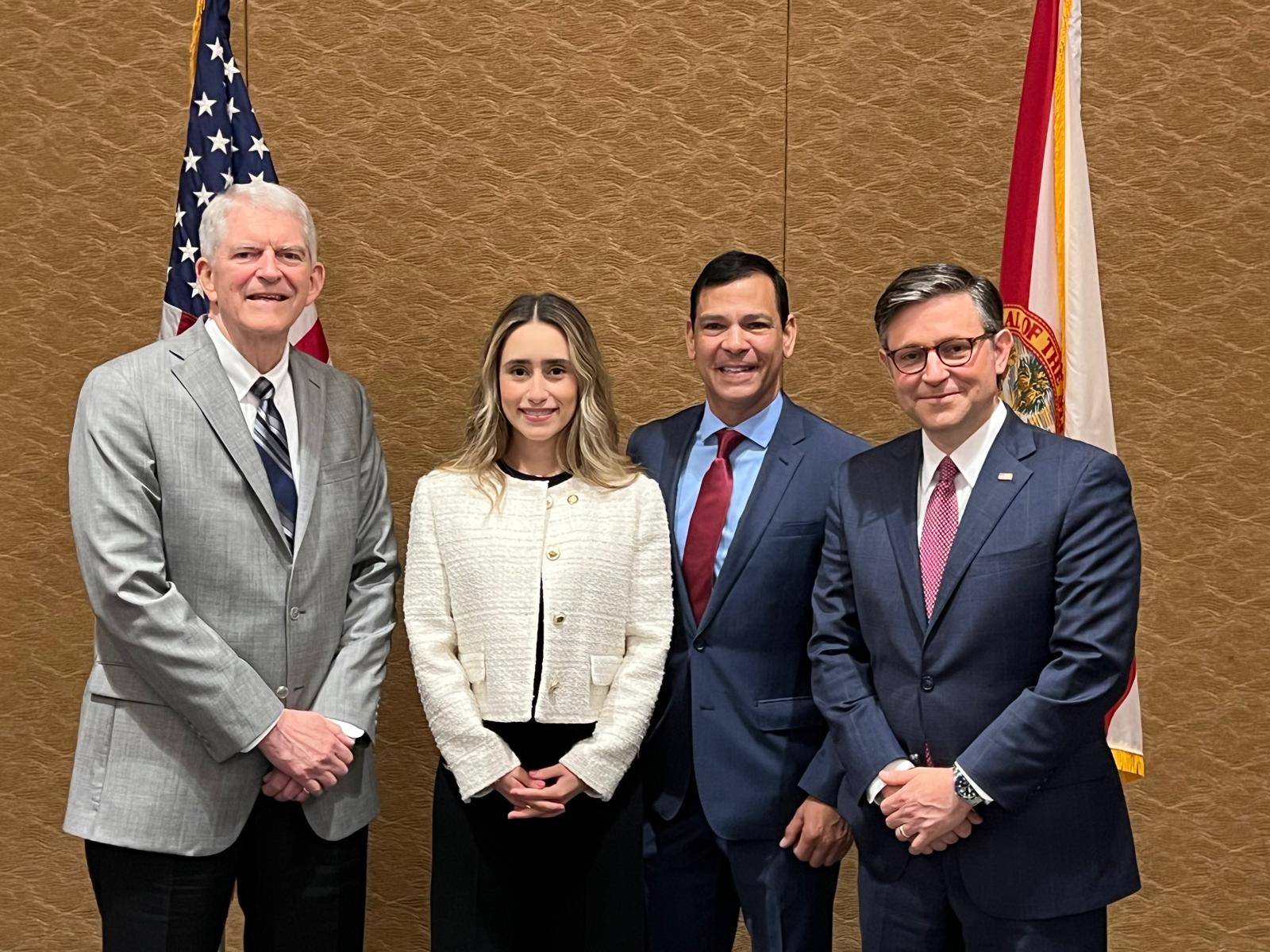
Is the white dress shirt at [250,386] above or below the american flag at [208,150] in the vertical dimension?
below

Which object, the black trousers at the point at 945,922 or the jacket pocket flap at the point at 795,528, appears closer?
the black trousers at the point at 945,922

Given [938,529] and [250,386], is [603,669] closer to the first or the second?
[938,529]

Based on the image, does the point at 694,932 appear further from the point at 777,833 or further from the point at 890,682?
the point at 890,682

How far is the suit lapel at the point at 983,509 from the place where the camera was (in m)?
2.18

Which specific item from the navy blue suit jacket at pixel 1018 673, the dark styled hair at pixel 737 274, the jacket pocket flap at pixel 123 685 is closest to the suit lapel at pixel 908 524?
the navy blue suit jacket at pixel 1018 673

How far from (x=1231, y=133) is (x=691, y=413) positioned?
69.5 inches

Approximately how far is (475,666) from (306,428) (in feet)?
1.90

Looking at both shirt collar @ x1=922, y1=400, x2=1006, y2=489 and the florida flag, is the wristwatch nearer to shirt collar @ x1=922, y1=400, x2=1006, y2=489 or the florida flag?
shirt collar @ x1=922, y1=400, x2=1006, y2=489

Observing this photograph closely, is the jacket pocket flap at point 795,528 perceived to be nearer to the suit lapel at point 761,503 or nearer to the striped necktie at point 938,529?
the suit lapel at point 761,503

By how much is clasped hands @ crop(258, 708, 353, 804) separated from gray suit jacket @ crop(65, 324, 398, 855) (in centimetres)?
3

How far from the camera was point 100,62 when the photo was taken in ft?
11.3

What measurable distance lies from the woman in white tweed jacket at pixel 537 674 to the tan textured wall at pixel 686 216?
993mm

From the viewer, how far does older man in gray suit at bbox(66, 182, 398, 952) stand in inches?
89.4

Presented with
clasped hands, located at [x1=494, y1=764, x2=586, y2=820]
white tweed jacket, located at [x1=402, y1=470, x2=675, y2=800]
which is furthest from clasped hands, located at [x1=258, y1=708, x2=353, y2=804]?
clasped hands, located at [x1=494, y1=764, x2=586, y2=820]
